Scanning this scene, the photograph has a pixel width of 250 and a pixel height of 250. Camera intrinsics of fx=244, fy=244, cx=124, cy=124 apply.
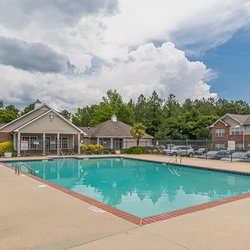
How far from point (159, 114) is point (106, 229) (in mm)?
52244

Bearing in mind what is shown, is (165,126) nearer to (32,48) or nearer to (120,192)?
(32,48)

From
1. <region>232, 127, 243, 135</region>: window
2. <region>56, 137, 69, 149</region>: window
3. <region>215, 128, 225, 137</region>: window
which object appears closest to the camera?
<region>56, 137, 69, 149</region>: window

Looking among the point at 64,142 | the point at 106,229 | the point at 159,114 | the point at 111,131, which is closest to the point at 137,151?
the point at 111,131

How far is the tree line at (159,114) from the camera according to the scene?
45281mm

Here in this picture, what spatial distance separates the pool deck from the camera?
4195mm

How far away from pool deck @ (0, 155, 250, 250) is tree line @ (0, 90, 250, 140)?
39.1 m

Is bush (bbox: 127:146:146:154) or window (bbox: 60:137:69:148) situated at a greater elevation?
window (bbox: 60:137:69:148)

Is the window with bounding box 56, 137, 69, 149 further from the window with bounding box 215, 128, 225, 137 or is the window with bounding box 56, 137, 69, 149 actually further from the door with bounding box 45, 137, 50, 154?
the window with bounding box 215, 128, 225, 137

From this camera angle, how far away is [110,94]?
5638cm

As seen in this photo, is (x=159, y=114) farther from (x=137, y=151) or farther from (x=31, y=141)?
(x=31, y=141)

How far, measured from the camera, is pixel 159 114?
5625 cm

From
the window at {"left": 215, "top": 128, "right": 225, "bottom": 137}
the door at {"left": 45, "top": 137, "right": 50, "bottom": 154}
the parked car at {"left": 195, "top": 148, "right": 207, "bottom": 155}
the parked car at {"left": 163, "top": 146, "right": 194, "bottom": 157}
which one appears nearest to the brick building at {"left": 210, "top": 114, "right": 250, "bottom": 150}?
the window at {"left": 215, "top": 128, "right": 225, "bottom": 137}

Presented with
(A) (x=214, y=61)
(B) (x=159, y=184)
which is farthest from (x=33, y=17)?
(A) (x=214, y=61)

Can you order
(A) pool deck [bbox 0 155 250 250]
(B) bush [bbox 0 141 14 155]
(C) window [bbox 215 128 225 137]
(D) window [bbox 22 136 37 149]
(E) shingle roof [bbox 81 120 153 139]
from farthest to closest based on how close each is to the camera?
(C) window [bbox 215 128 225 137] → (E) shingle roof [bbox 81 120 153 139] → (D) window [bbox 22 136 37 149] → (B) bush [bbox 0 141 14 155] → (A) pool deck [bbox 0 155 250 250]
